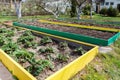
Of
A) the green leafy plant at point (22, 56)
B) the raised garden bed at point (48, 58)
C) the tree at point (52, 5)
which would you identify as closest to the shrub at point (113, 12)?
the tree at point (52, 5)

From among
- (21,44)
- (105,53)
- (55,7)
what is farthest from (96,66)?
(55,7)

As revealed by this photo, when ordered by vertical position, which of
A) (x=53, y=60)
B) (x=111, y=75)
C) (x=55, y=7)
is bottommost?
(x=111, y=75)

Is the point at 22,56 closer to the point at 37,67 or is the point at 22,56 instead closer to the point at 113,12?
the point at 37,67

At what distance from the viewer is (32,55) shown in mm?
5109

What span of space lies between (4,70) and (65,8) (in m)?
16.5

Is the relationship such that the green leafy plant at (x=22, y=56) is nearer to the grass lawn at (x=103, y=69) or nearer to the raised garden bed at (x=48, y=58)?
the raised garden bed at (x=48, y=58)

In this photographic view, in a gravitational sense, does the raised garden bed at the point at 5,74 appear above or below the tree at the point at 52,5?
below

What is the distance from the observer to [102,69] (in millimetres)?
4738

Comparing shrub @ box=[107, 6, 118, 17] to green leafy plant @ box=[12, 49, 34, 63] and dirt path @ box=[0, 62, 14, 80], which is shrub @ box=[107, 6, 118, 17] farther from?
dirt path @ box=[0, 62, 14, 80]

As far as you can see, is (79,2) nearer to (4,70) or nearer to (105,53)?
(105,53)

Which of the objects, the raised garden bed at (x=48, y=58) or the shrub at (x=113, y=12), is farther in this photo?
the shrub at (x=113, y=12)

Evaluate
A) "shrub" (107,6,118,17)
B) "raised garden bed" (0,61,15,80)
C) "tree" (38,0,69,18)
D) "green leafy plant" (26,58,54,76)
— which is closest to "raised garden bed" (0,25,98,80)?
→ "green leafy plant" (26,58,54,76)

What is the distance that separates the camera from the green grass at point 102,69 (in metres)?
4.31

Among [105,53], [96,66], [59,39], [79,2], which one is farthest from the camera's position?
[79,2]
